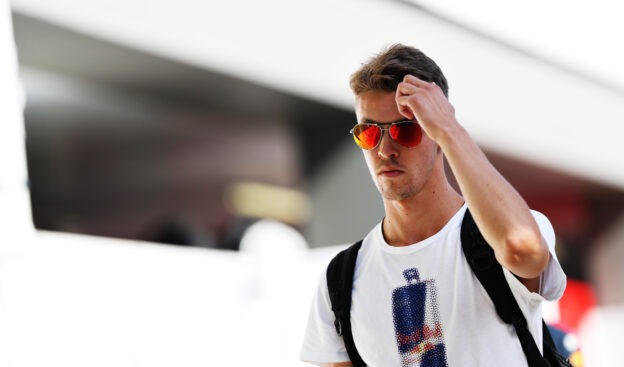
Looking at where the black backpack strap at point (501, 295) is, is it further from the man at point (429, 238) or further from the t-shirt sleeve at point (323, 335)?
the t-shirt sleeve at point (323, 335)

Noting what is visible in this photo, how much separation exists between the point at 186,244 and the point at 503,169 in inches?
111

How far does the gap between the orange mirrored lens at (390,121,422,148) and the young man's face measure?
12mm

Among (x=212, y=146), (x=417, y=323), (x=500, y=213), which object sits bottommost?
(x=417, y=323)

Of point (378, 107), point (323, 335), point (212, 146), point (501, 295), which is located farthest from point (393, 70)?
point (212, 146)

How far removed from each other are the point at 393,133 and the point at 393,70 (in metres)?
0.15

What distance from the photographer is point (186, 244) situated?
5988 mm

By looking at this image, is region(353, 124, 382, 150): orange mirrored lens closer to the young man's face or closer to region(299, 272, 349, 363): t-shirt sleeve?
the young man's face

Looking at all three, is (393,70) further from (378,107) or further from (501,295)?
(501,295)

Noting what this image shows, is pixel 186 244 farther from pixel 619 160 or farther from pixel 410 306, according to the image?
pixel 619 160

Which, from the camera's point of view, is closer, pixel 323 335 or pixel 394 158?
pixel 394 158

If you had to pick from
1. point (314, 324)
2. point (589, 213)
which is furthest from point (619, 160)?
point (314, 324)

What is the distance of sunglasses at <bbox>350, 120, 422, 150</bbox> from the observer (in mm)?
1720

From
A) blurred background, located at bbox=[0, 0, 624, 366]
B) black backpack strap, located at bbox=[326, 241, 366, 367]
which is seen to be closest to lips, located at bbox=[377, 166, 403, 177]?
black backpack strap, located at bbox=[326, 241, 366, 367]

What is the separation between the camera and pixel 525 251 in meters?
1.46
